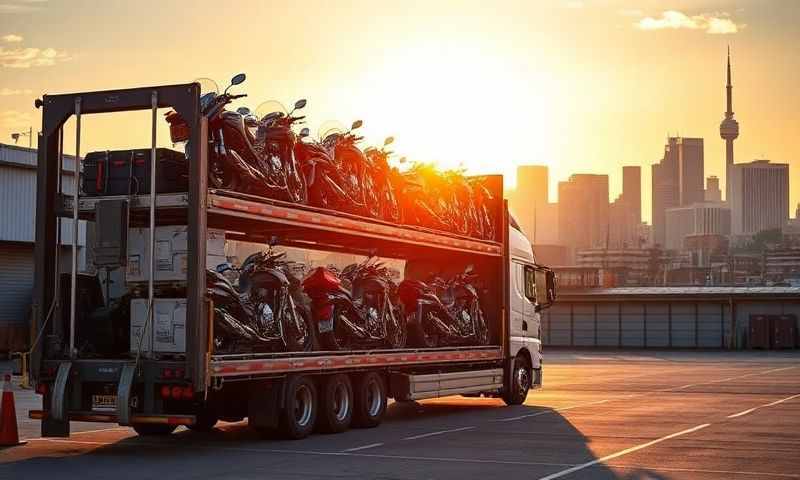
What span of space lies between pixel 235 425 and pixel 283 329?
3595mm

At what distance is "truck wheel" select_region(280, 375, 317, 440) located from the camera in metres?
17.2

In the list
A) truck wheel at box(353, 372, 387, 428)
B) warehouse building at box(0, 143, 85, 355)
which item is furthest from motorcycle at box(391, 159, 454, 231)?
warehouse building at box(0, 143, 85, 355)

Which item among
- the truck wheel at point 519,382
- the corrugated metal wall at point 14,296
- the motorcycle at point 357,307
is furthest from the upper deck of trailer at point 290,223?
the corrugated metal wall at point 14,296

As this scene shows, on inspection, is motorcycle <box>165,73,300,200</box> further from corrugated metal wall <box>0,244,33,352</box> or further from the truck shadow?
corrugated metal wall <box>0,244,33,352</box>

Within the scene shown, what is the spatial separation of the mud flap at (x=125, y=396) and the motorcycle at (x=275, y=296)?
7.87 feet

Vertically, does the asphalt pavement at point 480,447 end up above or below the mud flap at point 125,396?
below

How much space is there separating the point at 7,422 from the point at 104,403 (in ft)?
6.67

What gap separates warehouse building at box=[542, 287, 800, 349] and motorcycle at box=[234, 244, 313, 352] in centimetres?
6083

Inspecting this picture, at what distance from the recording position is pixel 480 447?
16.7m

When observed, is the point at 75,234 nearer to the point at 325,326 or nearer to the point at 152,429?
the point at 152,429

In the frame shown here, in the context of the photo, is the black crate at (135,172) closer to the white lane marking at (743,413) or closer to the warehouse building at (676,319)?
the white lane marking at (743,413)

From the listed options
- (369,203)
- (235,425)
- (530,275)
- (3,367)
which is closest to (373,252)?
(369,203)

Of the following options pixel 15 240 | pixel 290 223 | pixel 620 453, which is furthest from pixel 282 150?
pixel 15 240

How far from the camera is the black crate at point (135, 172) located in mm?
15734
